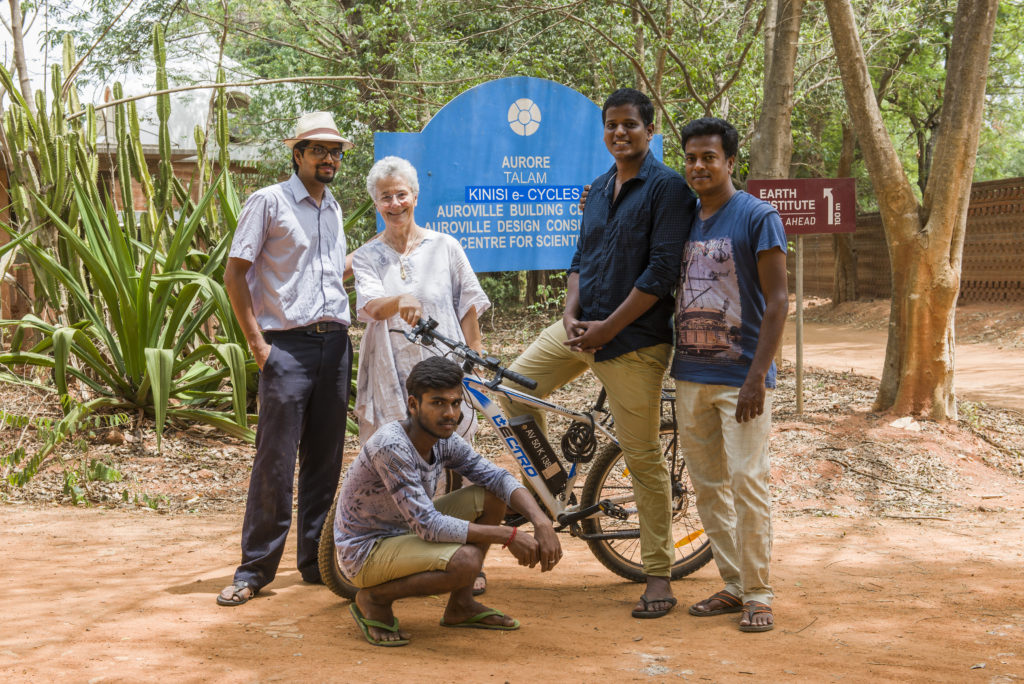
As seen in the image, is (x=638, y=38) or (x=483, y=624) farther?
(x=638, y=38)

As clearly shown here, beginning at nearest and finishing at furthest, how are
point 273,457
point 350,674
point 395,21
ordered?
1. point 350,674
2. point 273,457
3. point 395,21

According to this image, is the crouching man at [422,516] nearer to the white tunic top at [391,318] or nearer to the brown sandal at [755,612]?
the white tunic top at [391,318]

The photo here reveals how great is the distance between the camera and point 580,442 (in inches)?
160

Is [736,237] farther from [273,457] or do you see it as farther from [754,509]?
[273,457]

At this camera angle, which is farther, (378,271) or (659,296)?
(378,271)

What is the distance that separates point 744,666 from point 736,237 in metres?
1.50

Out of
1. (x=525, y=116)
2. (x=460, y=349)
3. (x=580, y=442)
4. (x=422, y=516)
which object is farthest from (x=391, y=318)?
(x=525, y=116)

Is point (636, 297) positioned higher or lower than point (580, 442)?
higher

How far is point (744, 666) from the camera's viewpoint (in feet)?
10.4

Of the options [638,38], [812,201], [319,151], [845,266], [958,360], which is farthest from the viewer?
[845,266]

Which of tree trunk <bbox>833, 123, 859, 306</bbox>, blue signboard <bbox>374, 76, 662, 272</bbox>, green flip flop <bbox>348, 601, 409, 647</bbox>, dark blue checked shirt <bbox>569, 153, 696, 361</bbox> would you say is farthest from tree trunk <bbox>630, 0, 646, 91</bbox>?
tree trunk <bbox>833, 123, 859, 306</bbox>

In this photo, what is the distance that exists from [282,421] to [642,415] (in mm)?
1452

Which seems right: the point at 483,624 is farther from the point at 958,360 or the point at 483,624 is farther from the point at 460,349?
the point at 958,360

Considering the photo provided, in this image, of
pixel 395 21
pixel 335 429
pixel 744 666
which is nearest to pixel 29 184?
pixel 335 429
